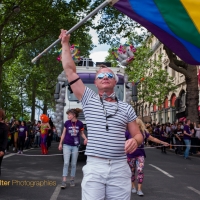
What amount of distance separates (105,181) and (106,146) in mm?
308

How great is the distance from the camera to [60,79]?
1555 cm

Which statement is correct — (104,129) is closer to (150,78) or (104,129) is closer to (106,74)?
(106,74)

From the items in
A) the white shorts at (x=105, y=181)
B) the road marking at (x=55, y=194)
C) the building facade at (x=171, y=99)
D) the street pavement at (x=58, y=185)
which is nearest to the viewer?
the white shorts at (x=105, y=181)

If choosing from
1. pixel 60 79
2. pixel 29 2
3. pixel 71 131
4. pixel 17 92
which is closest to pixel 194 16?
pixel 71 131

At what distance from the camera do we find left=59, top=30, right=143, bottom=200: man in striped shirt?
3.29 metres

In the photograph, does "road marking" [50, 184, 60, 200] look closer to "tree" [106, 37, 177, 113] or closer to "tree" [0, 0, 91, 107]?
"tree" [0, 0, 91, 107]

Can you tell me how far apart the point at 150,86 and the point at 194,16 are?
41143 mm

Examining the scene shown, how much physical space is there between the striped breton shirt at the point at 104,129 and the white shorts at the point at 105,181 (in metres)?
0.07

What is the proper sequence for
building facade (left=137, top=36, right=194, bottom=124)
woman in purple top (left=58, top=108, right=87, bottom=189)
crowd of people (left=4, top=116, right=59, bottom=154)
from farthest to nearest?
building facade (left=137, top=36, right=194, bottom=124), crowd of people (left=4, top=116, right=59, bottom=154), woman in purple top (left=58, top=108, right=87, bottom=189)

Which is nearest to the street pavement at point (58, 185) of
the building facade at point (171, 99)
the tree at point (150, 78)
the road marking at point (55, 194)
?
the road marking at point (55, 194)

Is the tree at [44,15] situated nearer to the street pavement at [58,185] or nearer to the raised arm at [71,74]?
the street pavement at [58,185]

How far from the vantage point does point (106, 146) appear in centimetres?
332

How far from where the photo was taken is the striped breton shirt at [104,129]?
3.33 m

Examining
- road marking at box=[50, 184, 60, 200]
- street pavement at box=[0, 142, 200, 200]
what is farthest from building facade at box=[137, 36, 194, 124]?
road marking at box=[50, 184, 60, 200]
